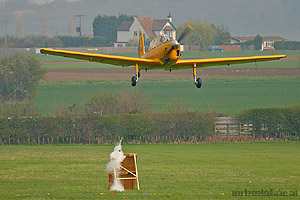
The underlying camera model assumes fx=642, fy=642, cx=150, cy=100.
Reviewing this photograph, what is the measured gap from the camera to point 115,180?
91.6ft

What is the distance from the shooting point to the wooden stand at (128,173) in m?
26.7

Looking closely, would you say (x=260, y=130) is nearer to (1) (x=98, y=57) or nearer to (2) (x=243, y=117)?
(2) (x=243, y=117)

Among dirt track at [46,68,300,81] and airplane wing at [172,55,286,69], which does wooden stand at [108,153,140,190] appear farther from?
dirt track at [46,68,300,81]

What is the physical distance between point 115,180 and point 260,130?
40333 mm

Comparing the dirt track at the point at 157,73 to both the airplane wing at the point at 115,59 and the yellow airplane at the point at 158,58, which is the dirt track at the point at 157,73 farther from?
the airplane wing at the point at 115,59

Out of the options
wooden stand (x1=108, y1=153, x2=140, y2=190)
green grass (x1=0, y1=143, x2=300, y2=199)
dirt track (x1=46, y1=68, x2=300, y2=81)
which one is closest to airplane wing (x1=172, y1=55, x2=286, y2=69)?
green grass (x1=0, y1=143, x2=300, y2=199)

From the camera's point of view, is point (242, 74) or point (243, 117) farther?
point (242, 74)

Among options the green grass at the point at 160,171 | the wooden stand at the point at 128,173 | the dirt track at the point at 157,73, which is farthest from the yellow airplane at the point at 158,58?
the dirt track at the point at 157,73

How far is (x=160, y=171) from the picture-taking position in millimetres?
39156

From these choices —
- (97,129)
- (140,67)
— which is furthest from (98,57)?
(97,129)

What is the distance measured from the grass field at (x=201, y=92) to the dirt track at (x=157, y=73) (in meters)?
4.77

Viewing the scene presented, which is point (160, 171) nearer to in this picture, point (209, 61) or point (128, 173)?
point (209, 61)

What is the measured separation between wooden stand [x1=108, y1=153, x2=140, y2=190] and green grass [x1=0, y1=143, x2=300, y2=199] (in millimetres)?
451

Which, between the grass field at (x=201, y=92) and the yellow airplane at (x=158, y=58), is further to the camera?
the grass field at (x=201, y=92)
